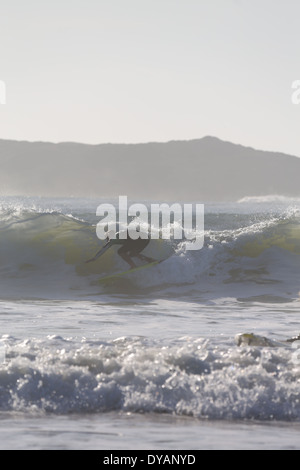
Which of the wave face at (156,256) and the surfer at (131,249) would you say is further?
the surfer at (131,249)

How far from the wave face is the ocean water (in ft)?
0.39

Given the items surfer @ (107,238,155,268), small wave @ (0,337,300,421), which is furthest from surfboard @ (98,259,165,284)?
small wave @ (0,337,300,421)

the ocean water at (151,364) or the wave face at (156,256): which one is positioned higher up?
the wave face at (156,256)

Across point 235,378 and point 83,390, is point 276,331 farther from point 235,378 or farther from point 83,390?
point 83,390

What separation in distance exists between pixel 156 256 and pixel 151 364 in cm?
1033

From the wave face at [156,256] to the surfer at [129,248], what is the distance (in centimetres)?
19

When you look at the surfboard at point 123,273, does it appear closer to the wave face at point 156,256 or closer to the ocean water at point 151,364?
the wave face at point 156,256

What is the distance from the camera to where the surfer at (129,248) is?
17.7 meters

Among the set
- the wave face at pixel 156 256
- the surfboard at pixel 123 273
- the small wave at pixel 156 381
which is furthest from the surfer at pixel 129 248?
the small wave at pixel 156 381

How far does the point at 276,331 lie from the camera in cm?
973

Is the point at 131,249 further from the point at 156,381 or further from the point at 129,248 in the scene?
the point at 156,381

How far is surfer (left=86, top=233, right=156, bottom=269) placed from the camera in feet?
A: 57.9

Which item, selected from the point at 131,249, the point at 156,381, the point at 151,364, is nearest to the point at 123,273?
the point at 131,249

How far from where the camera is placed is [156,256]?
17.4 meters
